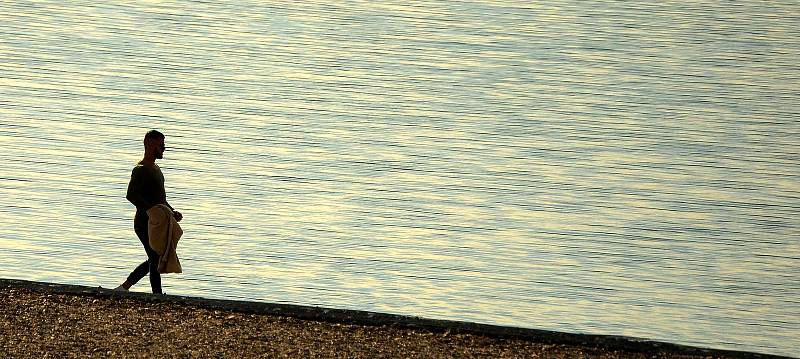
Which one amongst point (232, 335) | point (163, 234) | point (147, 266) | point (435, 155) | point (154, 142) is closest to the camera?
point (232, 335)

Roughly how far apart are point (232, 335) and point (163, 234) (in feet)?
5.16

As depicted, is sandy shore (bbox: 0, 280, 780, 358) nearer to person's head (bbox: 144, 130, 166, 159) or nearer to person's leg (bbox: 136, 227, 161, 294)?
person's leg (bbox: 136, 227, 161, 294)

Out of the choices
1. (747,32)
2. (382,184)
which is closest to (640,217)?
(382,184)

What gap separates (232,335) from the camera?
8.91 m

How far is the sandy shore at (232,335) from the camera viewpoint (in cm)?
863

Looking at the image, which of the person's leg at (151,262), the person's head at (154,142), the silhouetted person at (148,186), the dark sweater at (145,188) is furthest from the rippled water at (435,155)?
the person's head at (154,142)

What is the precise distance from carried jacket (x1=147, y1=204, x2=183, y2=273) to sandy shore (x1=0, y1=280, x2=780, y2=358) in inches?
28.3

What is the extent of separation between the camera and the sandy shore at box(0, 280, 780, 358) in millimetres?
8633

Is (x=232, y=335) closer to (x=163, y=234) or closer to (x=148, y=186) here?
(x=163, y=234)

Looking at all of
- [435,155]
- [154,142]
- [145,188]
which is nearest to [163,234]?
[145,188]


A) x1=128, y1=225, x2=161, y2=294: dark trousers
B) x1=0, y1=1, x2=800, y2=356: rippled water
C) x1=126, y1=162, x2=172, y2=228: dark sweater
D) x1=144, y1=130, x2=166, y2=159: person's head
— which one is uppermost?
x1=144, y1=130, x2=166, y2=159: person's head

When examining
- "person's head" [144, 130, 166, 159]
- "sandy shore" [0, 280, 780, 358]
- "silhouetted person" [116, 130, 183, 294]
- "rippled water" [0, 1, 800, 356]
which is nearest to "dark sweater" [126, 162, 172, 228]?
"silhouetted person" [116, 130, 183, 294]

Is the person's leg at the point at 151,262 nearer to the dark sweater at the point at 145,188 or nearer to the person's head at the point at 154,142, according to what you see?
the dark sweater at the point at 145,188

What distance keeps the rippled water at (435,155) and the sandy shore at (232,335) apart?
2133 millimetres
